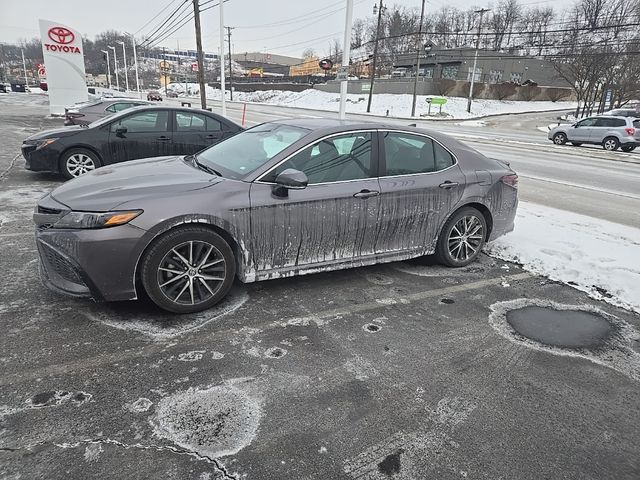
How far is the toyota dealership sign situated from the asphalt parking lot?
23.6 m

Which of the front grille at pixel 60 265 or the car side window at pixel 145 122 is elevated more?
the car side window at pixel 145 122

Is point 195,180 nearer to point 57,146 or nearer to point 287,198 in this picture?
point 287,198

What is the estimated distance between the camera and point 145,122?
28.4 ft

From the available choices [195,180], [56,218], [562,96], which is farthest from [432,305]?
[562,96]

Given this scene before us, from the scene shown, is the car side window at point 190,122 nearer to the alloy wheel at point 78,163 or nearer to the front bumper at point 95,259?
the alloy wheel at point 78,163

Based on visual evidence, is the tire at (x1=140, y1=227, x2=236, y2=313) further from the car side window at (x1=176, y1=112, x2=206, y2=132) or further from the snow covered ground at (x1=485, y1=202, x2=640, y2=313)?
the car side window at (x1=176, y1=112, x2=206, y2=132)

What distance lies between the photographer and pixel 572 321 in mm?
4035

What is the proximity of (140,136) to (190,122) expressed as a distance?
3.27 feet

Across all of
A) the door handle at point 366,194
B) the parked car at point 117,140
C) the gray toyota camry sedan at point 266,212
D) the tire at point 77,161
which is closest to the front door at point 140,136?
the parked car at point 117,140

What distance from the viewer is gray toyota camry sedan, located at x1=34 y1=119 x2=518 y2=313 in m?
3.41

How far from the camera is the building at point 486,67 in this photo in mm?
74312

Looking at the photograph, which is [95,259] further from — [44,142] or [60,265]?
[44,142]

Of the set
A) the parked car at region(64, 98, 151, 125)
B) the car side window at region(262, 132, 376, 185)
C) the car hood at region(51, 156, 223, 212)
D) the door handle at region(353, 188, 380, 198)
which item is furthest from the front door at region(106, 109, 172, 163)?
the door handle at region(353, 188, 380, 198)

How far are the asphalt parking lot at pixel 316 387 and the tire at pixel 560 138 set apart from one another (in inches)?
947
